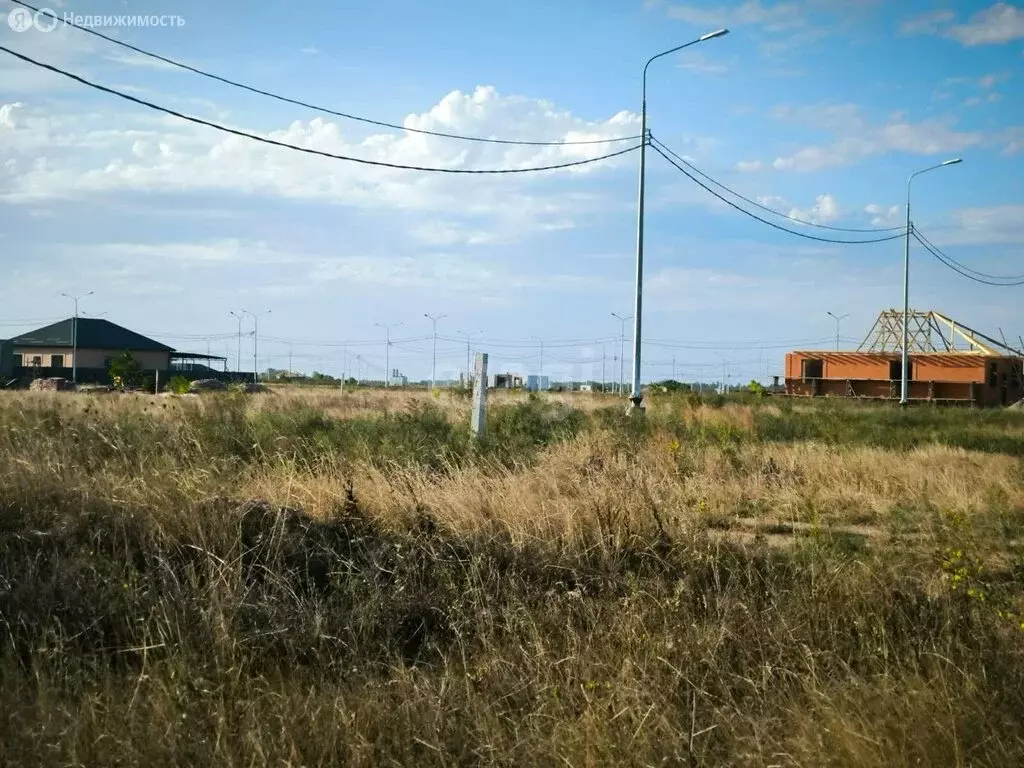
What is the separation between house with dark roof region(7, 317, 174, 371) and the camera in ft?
268

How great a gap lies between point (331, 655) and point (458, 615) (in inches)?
39.6

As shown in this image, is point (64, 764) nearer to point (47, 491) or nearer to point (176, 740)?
point (176, 740)

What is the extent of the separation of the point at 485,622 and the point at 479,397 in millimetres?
9549

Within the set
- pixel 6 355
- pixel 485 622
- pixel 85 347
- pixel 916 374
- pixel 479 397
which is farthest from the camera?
pixel 6 355

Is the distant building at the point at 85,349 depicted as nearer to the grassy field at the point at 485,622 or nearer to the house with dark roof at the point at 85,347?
the house with dark roof at the point at 85,347

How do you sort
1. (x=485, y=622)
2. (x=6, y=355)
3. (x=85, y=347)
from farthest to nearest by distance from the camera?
(x=6, y=355) < (x=85, y=347) < (x=485, y=622)

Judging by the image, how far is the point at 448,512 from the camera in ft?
29.0

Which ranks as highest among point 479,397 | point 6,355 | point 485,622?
point 6,355

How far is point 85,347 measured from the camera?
81625mm

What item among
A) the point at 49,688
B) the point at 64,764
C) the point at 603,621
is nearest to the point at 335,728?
the point at 64,764

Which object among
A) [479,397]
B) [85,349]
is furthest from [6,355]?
[479,397]

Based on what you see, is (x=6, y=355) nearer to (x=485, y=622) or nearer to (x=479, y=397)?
(x=479, y=397)

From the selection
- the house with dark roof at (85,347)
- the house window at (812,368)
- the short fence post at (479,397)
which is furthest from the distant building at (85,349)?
the short fence post at (479,397)

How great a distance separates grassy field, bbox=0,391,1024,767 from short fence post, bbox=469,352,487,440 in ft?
13.7
